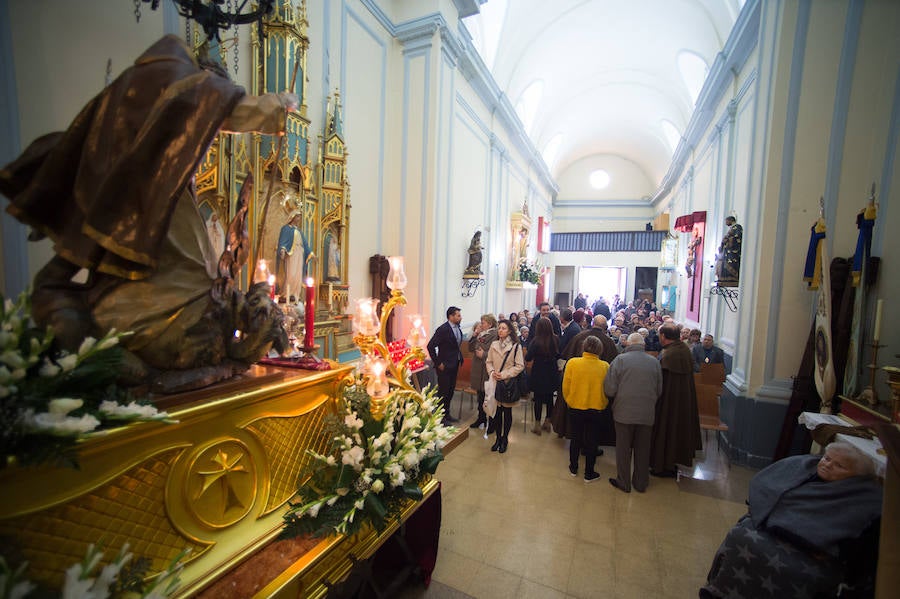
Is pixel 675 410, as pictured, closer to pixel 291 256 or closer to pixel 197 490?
pixel 197 490

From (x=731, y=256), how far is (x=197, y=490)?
673cm

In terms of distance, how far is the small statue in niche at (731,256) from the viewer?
5504 mm

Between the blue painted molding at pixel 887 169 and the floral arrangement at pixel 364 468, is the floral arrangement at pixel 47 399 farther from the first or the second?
the blue painted molding at pixel 887 169

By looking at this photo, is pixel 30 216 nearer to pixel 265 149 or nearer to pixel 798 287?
→ pixel 265 149

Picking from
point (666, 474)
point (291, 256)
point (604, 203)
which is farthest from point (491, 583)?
point (604, 203)

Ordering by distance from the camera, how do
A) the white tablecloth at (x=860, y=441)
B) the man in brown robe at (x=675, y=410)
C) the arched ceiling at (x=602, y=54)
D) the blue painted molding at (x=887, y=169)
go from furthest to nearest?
1. the arched ceiling at (x=602, y=54)
2. the man in brown robe at (x=675, y=410)
3. the blue painted molding at (x=887, y=169)
4. the white tablecloth at (x=860, y=441)

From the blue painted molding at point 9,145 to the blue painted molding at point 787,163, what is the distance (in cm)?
642

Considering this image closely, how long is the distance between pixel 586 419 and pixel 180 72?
4.18 meters

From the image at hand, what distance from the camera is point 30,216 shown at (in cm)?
131

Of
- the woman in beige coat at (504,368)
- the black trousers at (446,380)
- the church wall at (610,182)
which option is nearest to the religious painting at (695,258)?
the woman in beige coat at (504,368)

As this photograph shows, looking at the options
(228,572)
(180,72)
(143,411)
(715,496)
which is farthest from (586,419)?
(180,72)

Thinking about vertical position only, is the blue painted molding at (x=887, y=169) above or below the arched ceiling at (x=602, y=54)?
below

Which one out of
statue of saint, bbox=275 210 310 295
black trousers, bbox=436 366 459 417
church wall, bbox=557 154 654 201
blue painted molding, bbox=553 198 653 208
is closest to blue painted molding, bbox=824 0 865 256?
black trousers, bbox=436 366 459 417

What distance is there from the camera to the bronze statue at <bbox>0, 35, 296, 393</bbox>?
4.12 ft
